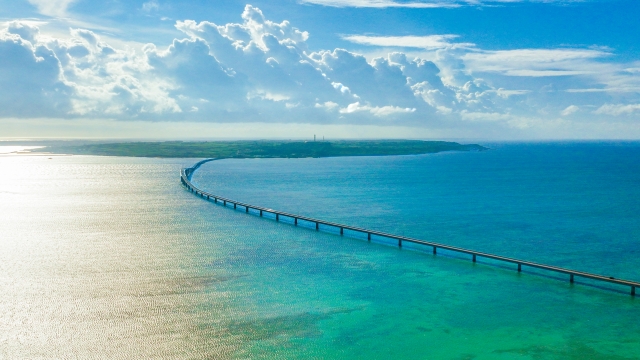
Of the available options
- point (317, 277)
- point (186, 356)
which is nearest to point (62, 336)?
point (186, 356)

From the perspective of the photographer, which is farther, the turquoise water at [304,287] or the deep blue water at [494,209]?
the deep blue water at [494,209]

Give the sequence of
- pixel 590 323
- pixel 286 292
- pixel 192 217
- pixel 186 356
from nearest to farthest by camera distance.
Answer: pixel 186 356, pixel 590 323, pixel 286 292, pixel 192 217

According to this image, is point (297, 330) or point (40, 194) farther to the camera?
point (40, 194)

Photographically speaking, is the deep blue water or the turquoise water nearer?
the turquoise water

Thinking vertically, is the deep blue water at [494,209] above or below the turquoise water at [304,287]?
above

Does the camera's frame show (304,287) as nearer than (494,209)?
Yes

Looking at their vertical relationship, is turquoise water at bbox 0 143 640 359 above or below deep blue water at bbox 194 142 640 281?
below

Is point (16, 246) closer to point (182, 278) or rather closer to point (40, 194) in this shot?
point (182, 278)

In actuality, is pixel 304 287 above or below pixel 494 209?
below
